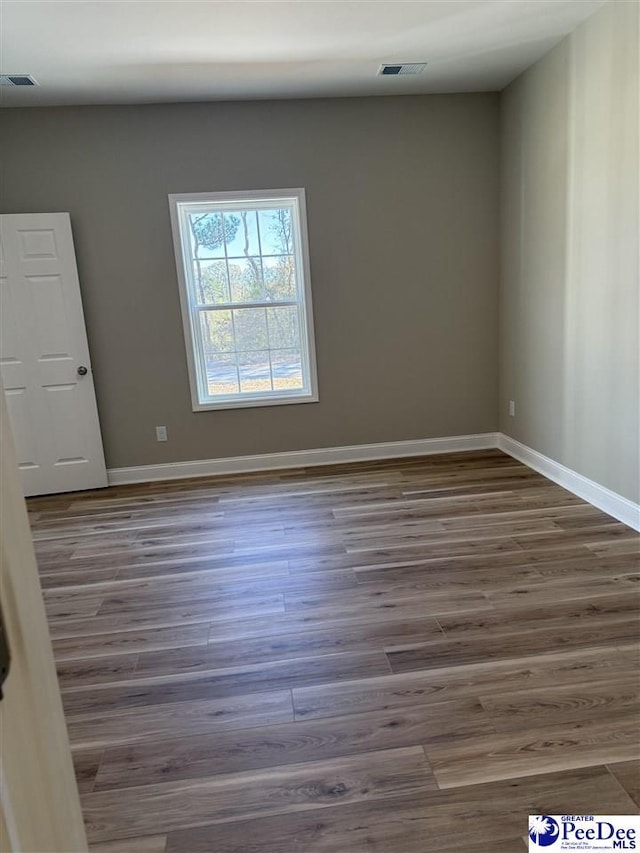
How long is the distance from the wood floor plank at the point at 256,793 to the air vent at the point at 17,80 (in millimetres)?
3846

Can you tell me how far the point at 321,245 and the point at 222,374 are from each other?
1.31m

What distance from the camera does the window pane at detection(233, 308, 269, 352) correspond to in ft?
13.9

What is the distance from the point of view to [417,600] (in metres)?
2.41

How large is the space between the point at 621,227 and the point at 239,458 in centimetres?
312

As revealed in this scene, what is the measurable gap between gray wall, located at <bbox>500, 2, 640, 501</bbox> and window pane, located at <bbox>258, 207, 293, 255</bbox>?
5.71 ft

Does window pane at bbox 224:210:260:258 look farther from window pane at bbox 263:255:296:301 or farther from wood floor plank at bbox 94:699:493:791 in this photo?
wood floor plank at bbox 94:699:493:791

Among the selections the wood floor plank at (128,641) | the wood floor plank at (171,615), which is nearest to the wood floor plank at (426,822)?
the wood floor plank at (128,641)

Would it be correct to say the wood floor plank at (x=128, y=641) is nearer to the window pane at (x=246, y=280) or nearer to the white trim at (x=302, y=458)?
the white trim at (x=302, y=458)

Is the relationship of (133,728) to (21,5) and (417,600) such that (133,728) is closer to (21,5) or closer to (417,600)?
(417,600)

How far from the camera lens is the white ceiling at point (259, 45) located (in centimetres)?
266

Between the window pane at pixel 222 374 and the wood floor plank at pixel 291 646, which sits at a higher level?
the window pane at pixel 222 374

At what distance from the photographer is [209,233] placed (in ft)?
13.5

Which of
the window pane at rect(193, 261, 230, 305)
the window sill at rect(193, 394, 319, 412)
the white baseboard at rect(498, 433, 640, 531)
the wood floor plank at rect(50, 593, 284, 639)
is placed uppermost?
the window pane at rect(193, 261, 230, 305)

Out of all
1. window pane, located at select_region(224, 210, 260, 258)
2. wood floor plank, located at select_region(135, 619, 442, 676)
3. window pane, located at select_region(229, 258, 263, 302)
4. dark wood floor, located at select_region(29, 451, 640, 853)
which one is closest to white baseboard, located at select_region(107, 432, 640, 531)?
dark wood floor, located at select_region(29, 451, 640, 853)
